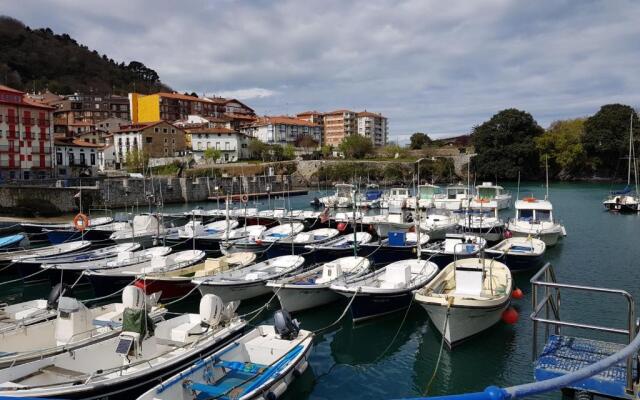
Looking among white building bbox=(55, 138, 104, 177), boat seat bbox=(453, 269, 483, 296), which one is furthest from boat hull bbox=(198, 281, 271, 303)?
white building bbox=(55, 138, 104, 177)

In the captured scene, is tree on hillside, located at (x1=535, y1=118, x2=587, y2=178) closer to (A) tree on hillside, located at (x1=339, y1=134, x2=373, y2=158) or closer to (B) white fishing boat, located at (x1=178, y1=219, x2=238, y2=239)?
(A) tree on hillside, located at (x1=339, y1=134, x2=373, y2=158)

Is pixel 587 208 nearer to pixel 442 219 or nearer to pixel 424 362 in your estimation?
pixel 442 219

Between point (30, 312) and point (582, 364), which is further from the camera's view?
point (30, 312)

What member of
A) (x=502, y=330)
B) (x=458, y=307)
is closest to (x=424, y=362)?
(x=458, y=307)

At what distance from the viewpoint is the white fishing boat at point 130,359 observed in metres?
10.5

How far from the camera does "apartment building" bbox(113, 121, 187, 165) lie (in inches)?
3541

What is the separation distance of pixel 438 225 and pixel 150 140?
6998cm

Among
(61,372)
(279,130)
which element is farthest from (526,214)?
(279,130)

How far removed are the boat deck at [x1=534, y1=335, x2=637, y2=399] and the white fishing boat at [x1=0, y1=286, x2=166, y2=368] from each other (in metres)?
10.9

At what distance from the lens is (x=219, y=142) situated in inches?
3984

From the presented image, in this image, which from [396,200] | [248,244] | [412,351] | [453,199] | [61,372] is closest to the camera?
[61,372]

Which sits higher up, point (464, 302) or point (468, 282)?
point (468, 282)

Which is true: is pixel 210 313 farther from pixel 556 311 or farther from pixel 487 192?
pixel 487 192

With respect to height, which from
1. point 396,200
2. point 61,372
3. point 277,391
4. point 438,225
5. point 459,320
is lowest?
point 277,391
